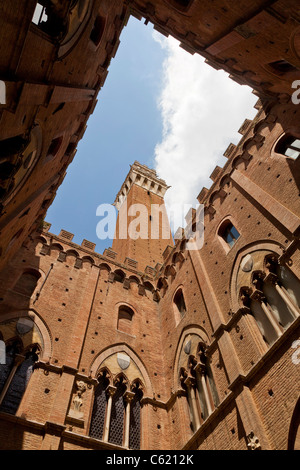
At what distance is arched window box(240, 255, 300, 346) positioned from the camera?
26.4 ft

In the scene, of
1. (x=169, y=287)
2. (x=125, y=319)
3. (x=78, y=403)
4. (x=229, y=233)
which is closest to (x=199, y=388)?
(x=78, y=403)

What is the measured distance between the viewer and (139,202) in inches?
1319

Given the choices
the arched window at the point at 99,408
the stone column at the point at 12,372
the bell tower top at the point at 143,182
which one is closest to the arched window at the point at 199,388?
the arched window at the point at 99,408

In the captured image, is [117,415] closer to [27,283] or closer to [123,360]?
[123,360]

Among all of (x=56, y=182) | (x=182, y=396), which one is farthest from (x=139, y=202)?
(x=182, y=396)

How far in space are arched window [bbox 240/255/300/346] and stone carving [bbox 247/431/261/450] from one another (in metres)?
2.09

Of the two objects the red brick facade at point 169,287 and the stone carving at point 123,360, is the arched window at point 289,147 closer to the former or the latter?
the red brick facade at point 169,287

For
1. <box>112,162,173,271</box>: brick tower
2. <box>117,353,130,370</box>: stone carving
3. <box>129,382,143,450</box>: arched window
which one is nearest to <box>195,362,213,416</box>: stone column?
<box>129,382,143,450</box>: arched window

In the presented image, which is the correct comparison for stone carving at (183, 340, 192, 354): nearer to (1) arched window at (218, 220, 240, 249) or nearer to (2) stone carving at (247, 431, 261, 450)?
(1) arched window at (218, 220, 240, 249)

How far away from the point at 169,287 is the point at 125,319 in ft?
8.23

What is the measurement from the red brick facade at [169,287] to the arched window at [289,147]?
0.07 metres

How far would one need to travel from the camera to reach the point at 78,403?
9.59m
